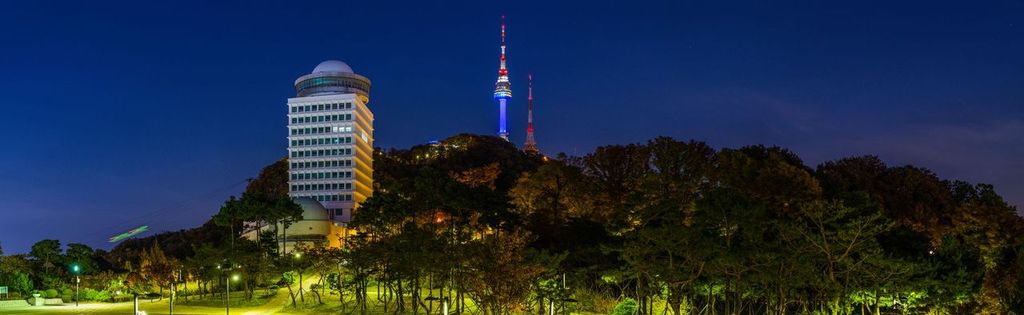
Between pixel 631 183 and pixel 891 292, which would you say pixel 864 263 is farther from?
pixel 631 183

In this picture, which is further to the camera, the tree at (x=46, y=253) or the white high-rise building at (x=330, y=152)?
the white high-rise building at (x=330, y=152)

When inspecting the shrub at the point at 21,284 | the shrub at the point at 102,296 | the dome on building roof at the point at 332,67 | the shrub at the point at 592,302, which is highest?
the dome on building roof at the point at 332,67

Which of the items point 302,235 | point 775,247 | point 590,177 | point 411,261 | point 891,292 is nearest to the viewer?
point 775,247

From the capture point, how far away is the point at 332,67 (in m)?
122

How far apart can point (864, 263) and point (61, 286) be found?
50907 mm

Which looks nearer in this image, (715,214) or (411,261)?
(715,214)

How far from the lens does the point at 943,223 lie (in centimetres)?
4062

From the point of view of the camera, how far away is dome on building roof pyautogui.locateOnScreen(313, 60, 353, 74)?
121 metres

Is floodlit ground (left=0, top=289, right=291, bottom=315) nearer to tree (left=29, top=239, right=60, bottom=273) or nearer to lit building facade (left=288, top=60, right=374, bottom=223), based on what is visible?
tree (left=29, top=239, right=60, bottom=273)

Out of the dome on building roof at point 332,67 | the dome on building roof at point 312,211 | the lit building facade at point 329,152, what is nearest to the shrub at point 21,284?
the dome on building roof at point 312,211

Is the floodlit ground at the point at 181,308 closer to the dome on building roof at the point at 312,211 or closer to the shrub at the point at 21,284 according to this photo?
the shrub at the point at 21,284

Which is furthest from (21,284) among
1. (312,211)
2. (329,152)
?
(329,152)

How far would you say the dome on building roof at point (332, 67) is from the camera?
121 meters

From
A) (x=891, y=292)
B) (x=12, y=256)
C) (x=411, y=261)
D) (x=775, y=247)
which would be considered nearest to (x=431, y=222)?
(x=411, y=261)
